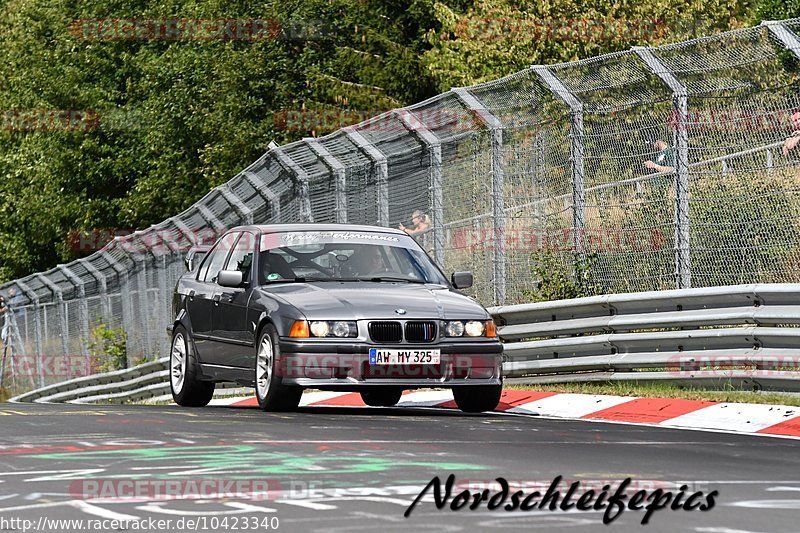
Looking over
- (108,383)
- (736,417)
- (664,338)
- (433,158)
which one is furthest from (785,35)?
(108,383)

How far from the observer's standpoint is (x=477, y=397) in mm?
14250

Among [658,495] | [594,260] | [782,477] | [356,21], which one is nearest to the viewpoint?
[658,495]

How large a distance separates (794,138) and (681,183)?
1.46 metres

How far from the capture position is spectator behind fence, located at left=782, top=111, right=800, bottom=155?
44.8ft

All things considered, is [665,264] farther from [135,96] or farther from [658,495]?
[135,96]

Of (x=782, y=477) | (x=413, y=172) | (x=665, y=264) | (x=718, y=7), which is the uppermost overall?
(x=718, y=7)

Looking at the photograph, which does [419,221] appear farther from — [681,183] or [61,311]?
[61,311]

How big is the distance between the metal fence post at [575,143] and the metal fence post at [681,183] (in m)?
1.34

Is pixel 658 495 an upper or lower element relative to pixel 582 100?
lower

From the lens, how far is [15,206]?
6119 centimetres

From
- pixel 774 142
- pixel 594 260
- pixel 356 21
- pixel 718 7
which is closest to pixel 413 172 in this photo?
pixel 594 260

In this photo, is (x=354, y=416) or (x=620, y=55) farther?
(x=620, y=55)

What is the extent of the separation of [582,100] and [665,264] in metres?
1.92

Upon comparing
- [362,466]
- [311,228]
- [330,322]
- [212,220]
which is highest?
[212,220]
